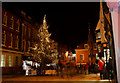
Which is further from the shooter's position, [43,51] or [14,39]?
[14,39]

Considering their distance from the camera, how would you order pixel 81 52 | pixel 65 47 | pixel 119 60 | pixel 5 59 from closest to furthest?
pixel 119 60
pixel 5 59
pixel 81 52
pixel 65 47

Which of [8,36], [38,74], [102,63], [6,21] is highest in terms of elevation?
[6,21]

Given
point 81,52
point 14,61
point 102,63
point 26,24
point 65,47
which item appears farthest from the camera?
point 65,47

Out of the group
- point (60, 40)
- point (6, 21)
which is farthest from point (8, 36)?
point (60, 40)

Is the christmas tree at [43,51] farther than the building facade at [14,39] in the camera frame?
No

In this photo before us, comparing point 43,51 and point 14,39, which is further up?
point 14,39

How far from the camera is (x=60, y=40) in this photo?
53.2m

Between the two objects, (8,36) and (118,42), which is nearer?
(118,42)

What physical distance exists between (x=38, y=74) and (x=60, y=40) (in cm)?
3517

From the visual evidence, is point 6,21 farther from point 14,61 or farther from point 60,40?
point 60,40

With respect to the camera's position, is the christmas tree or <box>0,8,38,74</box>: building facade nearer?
the christmas tree

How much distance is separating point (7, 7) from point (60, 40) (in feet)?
97.2

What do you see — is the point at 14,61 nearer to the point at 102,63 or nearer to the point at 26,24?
the point at 26,24

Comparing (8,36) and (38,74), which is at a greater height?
(8,36)
